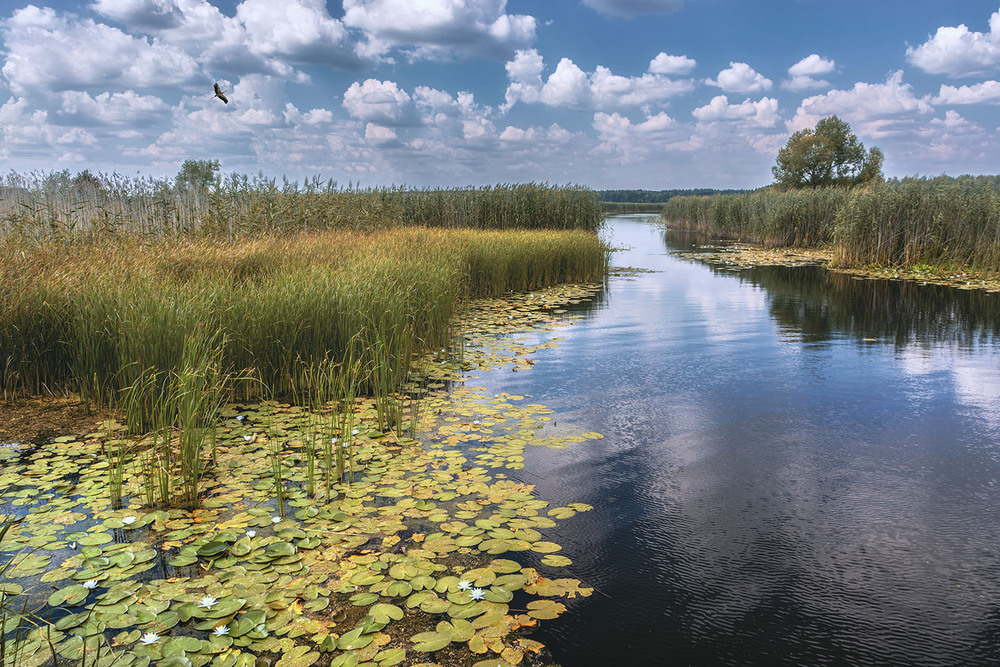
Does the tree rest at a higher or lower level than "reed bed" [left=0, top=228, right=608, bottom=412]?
higher

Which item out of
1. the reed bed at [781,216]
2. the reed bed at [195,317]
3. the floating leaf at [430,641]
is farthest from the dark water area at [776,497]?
the reed bed at [781,216]

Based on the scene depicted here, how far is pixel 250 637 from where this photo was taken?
9.68 ft

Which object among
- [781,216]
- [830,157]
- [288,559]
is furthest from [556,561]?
[830,157]

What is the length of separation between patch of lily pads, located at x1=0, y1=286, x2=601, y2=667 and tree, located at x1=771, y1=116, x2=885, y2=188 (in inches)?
2347

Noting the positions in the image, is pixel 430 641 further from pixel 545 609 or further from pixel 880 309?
pixel 880 309

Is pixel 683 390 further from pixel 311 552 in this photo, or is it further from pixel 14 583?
pixel 14 583

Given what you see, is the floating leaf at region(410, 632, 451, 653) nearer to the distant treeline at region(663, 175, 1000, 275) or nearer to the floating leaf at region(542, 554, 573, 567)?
the floating leaf at region(542, 554, 573, 567)

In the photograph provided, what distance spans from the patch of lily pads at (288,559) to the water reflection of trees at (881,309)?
8.38 m

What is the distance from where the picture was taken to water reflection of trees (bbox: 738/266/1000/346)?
11.1 metres

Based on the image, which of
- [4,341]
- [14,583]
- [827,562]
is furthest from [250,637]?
[4,341]

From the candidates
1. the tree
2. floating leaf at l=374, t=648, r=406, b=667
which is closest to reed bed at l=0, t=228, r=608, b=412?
floating leaf at l=374, t=648, r=406, b=667

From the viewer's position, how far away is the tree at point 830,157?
54.6 m

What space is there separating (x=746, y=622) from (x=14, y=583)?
4033 millimetres

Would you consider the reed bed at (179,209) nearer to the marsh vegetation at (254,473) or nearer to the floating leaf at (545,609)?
the marsh vegetation at (254,473)
